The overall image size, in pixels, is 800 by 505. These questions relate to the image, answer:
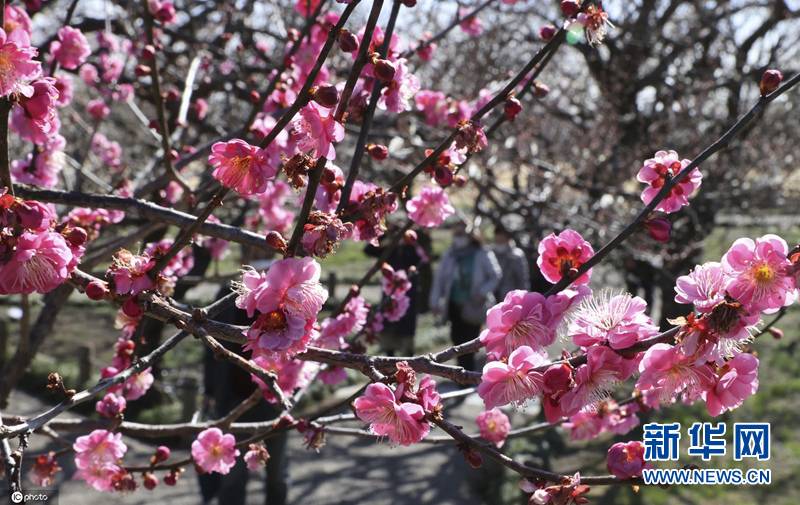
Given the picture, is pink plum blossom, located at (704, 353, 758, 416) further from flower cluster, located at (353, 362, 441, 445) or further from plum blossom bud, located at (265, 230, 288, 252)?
plum blossom bud, located at (265, 230, 288, 252)

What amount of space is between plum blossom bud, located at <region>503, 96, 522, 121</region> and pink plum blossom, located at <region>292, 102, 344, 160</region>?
624 mm

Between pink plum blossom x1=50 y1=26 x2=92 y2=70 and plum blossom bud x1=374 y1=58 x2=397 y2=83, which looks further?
pink plum blossom x1=50 y1=26 x2=92 y2=70

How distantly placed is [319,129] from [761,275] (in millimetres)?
793

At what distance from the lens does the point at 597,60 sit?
787cm

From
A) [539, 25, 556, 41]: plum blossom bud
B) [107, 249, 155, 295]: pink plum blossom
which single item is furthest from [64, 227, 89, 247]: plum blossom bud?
[539, 25, 556, 41]: plum blossom bud

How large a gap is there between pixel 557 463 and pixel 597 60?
13.3ft

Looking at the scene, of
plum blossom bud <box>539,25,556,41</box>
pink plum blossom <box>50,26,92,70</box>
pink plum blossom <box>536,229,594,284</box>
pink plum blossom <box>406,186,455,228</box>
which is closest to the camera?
pink plum blossom <box>536,229,594,284</box>

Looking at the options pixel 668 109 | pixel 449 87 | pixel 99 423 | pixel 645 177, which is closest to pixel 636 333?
pixel 645 177

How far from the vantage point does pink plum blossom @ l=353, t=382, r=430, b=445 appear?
52.5 inches

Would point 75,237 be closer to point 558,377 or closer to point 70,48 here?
point 558,377

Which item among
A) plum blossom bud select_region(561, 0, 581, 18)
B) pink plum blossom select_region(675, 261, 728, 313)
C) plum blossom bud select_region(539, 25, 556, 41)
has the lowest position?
pink plum blossom select_region(675, 261, 728, 313)

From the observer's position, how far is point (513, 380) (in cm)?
132

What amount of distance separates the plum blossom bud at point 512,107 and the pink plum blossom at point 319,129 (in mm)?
624

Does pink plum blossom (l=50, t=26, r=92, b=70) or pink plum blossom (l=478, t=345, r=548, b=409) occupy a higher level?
pink plum blossom (l=50, t=26, r=92, b=70)
